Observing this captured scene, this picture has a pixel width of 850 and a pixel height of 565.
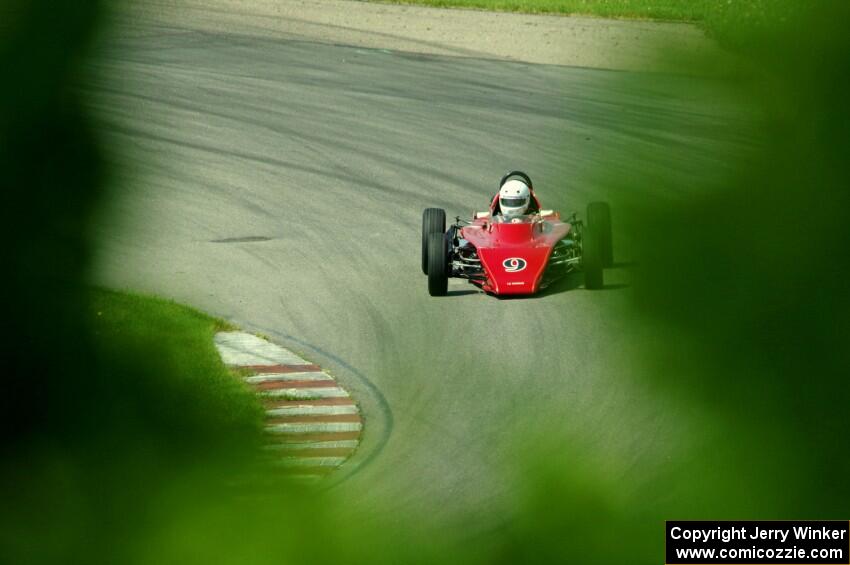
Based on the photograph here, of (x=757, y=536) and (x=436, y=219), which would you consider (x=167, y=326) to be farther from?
(x=436, y=219)

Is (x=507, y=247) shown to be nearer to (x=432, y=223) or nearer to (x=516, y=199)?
(x=516, y=199)

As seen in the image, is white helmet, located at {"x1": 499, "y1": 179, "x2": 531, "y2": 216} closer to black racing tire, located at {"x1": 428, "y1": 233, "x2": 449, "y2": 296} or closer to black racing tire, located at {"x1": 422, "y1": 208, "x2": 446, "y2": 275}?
black racing tire, located at {"x1": 422, "y1": 208, "x2": 446, "y2": 275}

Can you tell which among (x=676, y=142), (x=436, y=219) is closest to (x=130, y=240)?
(x=676, y=142)

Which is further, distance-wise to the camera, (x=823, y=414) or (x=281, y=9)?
(x=281, y=9)

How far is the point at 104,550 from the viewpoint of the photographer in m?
1.15

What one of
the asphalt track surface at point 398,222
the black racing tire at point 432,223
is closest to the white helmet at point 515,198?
the black racing tire at point 432,223

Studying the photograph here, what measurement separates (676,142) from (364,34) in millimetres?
28560

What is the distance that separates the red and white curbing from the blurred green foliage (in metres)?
8.75

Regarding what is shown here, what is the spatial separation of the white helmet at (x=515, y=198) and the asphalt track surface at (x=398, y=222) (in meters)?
1.00

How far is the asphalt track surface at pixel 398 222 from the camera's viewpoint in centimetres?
119

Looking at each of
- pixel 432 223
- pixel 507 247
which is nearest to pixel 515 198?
pixel 507 247

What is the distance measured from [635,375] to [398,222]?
16487mm

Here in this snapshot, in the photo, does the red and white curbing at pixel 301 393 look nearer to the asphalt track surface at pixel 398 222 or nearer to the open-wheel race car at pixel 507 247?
the asphalt track surface at pixel 398 222

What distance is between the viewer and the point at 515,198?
15203mm
